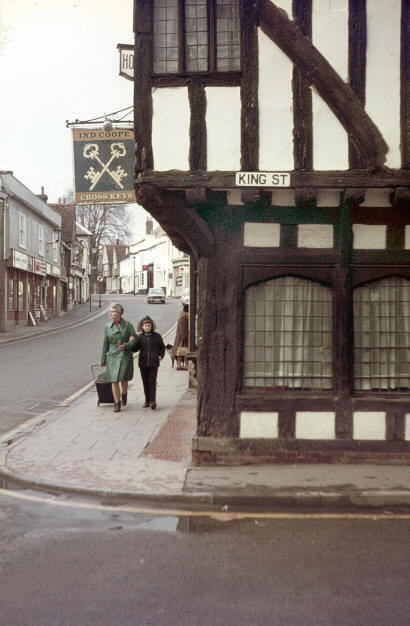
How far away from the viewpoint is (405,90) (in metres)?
7.76

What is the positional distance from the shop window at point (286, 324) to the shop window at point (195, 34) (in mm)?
2831

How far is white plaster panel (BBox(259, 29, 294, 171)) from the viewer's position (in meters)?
7.78

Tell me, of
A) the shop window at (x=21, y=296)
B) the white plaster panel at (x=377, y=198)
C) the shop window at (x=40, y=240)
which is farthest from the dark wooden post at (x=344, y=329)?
the shop window at (x=40, y=240)

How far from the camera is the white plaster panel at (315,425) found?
313 inches

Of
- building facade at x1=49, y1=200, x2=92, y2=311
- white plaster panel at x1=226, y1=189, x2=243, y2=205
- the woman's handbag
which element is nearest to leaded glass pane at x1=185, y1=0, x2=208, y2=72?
white plaster panel at x1=226, y1=189, x2=243, y2=205

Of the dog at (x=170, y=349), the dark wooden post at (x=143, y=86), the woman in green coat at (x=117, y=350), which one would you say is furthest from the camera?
the dog at (x=170, y=349)

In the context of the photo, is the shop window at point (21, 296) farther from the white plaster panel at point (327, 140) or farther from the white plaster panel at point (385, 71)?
the white plaster panel at point (385, 71)

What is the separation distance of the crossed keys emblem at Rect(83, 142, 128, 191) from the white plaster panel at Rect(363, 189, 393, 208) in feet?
13.1

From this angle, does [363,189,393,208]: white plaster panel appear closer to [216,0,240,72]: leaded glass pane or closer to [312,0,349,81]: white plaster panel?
[312,0,349,81]: white plaster panel

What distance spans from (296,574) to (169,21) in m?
6.56

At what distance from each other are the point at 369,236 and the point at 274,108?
1.95m

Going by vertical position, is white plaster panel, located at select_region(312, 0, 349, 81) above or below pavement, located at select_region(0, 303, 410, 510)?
above

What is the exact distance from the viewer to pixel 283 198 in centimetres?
801

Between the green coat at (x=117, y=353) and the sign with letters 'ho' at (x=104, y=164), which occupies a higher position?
the sign with letters 'ho' at (x=104, y=164)
